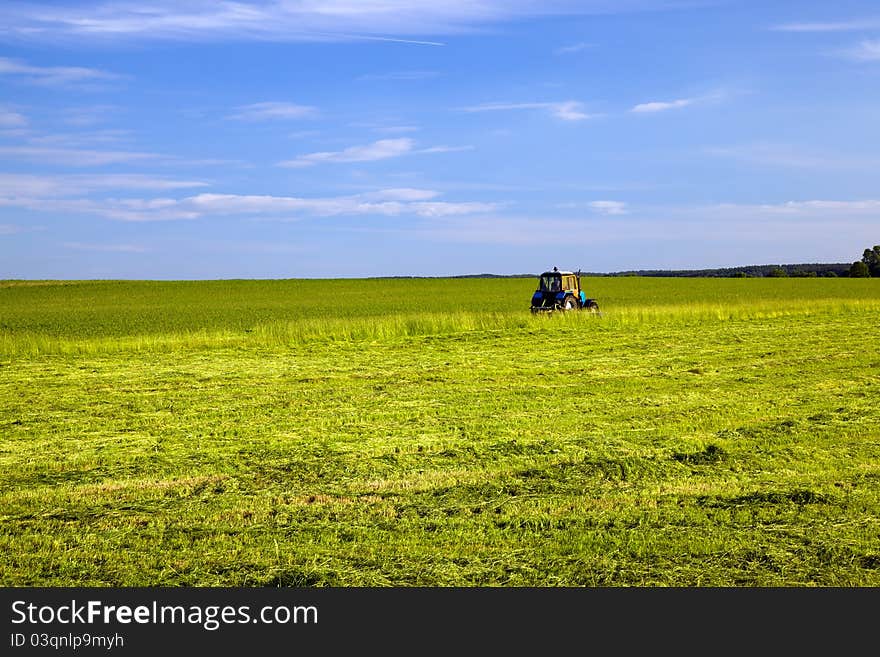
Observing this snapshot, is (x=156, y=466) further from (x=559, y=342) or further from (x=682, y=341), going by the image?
(x=682, y=341)

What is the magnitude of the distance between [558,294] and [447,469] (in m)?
17.9

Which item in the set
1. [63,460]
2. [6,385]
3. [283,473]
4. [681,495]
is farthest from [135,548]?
[6,385]

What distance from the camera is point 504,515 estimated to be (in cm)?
629

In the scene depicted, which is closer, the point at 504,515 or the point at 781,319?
the point at 504,515

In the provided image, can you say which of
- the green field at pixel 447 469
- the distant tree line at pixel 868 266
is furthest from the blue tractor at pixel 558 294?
the distant tree line at pixel 868 266

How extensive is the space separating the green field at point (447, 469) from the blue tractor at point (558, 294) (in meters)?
7.23

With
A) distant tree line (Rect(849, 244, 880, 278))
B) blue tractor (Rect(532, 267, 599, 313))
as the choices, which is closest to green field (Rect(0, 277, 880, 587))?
blue tractor (Rect(532, 267, 599, 313))

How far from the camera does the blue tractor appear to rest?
25234 mm

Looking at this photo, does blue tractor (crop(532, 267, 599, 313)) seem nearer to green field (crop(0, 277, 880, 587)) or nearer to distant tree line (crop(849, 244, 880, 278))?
green field (crop(0, 277, 880, 587))

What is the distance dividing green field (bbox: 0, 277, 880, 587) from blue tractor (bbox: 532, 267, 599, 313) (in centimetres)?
723

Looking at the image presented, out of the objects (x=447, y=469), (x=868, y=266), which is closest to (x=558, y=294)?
(x=447, y=469)

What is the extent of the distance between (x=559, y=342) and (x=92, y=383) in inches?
398

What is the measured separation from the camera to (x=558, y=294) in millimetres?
25266

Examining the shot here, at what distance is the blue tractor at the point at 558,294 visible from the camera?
82.8 feet
